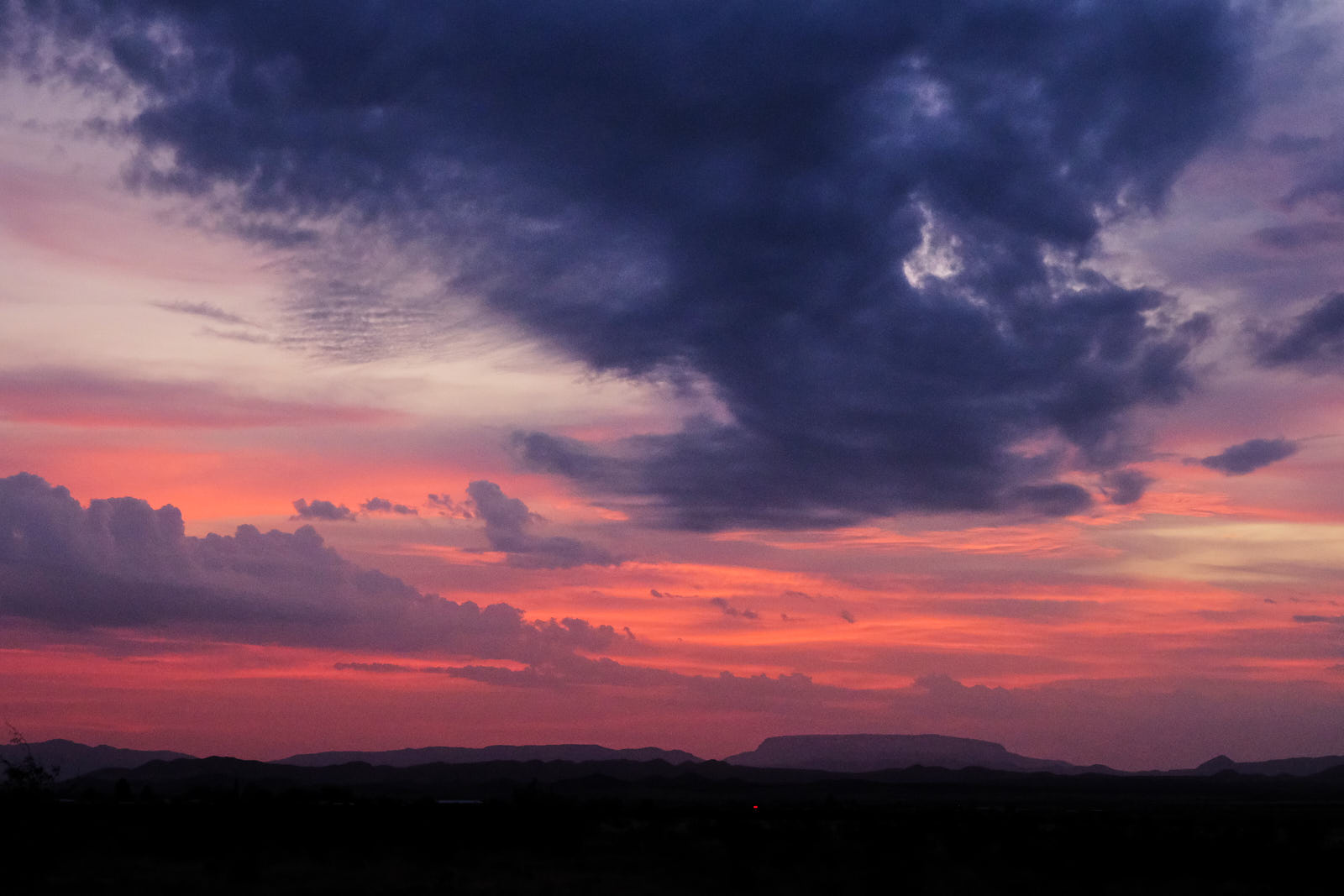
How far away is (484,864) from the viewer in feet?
187

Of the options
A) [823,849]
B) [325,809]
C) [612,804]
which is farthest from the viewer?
[612,804]

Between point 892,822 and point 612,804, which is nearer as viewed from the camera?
point 892,822

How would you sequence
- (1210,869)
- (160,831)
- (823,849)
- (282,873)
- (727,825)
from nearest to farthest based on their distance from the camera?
(282,873), (1210,869), (823,849), (160,831), (727,825)

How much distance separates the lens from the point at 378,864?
184 ft

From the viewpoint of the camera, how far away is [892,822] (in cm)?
8500

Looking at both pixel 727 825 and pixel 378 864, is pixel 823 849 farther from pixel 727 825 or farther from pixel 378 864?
pixel 378 864

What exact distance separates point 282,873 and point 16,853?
458 inches

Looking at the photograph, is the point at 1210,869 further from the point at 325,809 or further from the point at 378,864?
the point at 325,809

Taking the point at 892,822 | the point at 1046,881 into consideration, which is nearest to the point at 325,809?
the point at 892,822

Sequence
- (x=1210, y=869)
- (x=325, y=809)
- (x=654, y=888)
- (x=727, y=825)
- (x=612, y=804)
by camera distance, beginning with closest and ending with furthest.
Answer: (x=654, y=888), (x=1210, y=869), (x=727, y=825), (x=325, y=809), (x=612, y=804)

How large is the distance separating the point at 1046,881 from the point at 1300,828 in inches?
1424

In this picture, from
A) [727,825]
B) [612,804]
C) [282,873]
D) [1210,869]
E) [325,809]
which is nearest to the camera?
Answer: [282,873]

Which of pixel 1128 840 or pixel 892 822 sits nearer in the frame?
pixel 1128 840

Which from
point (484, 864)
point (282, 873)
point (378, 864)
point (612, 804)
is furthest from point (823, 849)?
point (612, 804)
